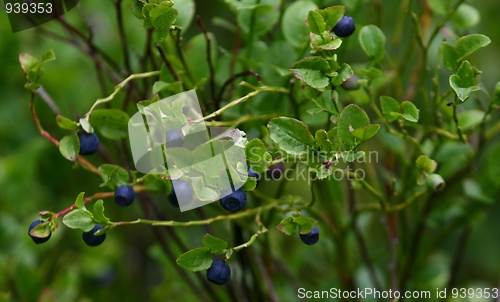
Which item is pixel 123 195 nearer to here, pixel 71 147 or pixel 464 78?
pixel 71 147

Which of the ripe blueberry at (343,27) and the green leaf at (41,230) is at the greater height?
the ripe blueberry at (343,27)

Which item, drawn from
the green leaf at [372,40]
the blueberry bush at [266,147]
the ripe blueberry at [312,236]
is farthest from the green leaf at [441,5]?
the ripe blueberry at [312,236]

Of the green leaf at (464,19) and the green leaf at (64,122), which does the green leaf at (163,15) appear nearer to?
the green leaf at (64,122)

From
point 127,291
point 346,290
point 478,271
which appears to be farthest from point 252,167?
point 478,271

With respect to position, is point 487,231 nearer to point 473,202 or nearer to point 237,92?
point 473,202

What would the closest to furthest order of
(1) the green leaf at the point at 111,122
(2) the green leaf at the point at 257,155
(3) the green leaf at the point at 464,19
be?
(2) the green leaf at the point at 257,155
(1) the green leaf at the point at 111,122
(3) the green leaf at the point at 464,19

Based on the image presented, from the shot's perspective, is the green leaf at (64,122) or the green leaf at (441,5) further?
the green leaf at (441,5)
